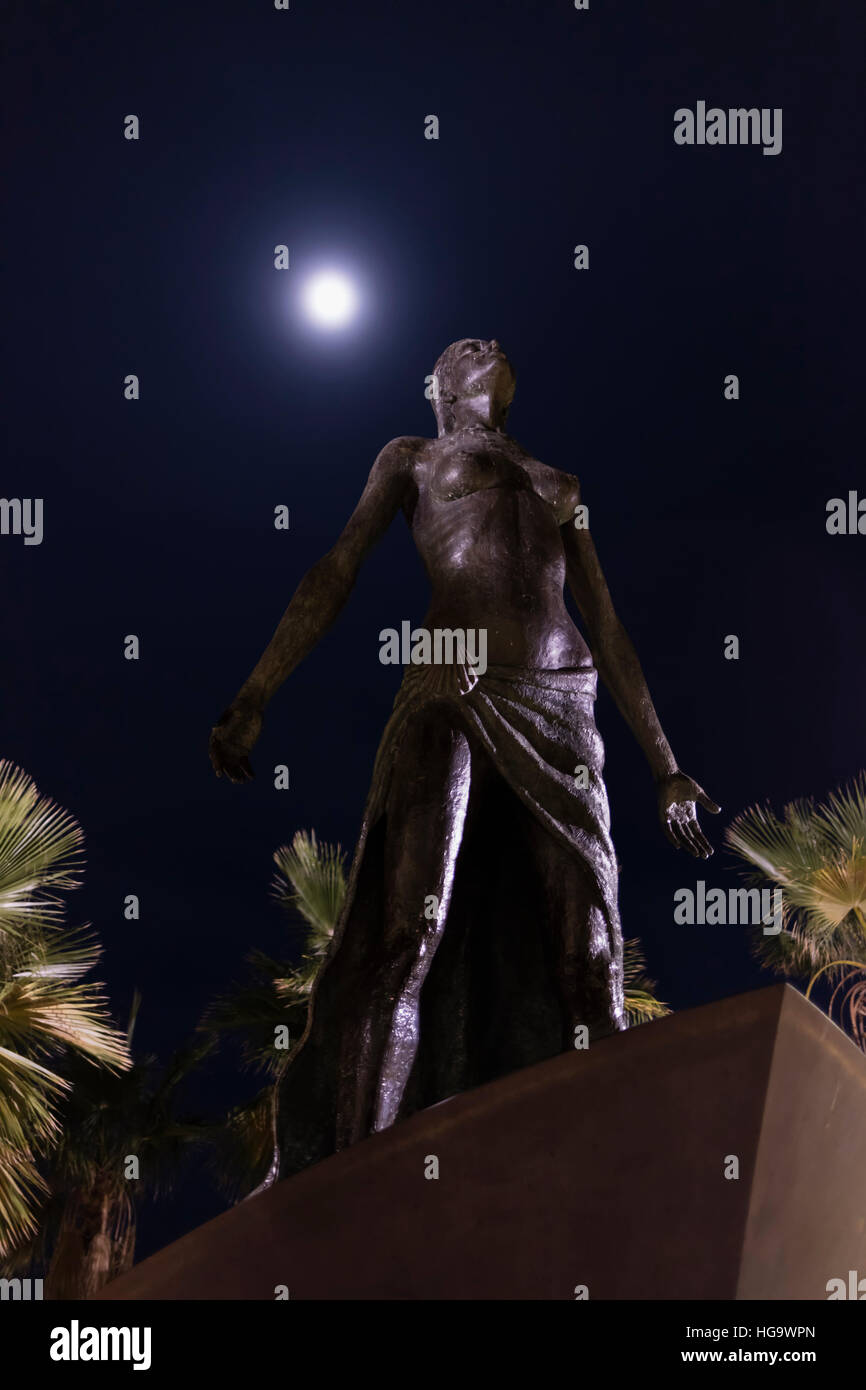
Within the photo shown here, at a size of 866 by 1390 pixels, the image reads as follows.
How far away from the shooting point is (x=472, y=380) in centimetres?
623

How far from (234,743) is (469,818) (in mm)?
884

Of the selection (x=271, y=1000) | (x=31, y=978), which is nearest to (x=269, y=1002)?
(x=271, y=1000)

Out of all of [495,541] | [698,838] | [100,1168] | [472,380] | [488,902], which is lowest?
[100,1168]

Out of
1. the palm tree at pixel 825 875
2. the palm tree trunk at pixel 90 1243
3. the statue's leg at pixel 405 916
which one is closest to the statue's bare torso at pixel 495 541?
the statue's leg at pixel 405 916

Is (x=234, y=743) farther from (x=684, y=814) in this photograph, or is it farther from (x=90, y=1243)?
(x=90, y=1243)

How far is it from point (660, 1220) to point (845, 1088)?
1.85ft

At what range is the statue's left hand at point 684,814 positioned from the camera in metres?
5.51

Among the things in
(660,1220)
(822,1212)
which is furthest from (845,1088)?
(660,1220)

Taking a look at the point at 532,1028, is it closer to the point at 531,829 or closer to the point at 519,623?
the point at 531,829

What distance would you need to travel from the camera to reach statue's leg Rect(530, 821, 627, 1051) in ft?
16.2

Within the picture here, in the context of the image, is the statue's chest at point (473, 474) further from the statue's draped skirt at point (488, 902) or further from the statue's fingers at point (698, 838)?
the statue's fingers at point (698, 838)

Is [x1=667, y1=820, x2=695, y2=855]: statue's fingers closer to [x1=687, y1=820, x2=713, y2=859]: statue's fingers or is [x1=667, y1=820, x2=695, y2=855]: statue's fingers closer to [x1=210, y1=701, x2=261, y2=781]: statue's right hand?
[x1=687, y1=820, x2=713, y2=859]: statue's fingers

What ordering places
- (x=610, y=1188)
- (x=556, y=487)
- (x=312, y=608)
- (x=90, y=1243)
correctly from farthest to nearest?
(x=90, y=1243) < (x=556, y=487) < (x=312, y=608) < (x=610, y=1188)

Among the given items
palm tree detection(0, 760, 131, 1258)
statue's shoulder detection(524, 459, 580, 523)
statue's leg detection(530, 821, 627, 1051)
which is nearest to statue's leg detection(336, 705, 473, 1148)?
statue's leg detection(530, 821, 627, 1051)
